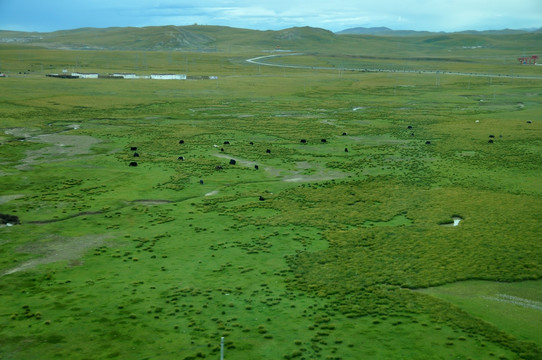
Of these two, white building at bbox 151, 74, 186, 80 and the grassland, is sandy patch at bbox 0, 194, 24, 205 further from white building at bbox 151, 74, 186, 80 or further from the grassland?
white building at bbox 151, 74, 186, 80

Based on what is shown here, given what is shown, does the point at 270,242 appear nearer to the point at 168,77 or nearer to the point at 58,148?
the point at 58,148

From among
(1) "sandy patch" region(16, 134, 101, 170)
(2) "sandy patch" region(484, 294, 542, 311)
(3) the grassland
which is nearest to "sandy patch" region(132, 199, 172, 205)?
(3) the grassland

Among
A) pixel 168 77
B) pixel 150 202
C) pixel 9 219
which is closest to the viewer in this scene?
pixel 9 219

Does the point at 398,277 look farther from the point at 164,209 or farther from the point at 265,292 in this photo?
the point at 164,209

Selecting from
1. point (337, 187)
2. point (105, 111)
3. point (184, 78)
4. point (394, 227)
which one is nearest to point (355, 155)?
point (337, 187)

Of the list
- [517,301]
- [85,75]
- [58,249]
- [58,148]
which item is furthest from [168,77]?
[517,301]

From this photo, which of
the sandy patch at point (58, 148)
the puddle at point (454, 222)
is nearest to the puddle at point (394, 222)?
the puddle at point (454, 222)

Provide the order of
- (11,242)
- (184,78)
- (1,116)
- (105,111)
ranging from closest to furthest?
(11,242), (1,116), (105,111), (184,78)
